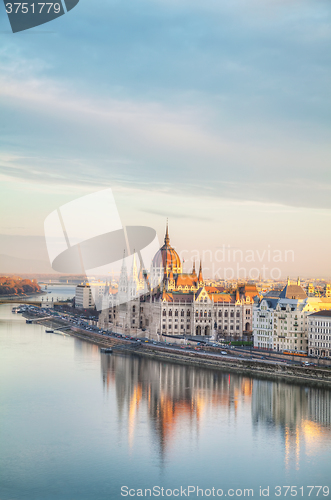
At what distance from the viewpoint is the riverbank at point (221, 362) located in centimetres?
3200

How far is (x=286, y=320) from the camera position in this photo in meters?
37.9

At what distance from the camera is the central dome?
57500mm

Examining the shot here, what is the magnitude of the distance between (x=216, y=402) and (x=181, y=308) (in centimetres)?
2158

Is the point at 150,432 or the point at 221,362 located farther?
the point at 221,362

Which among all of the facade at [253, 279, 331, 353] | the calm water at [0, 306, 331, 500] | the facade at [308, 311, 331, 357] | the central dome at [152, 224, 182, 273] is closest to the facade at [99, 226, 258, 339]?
the central dome at [152, 224, 182, 273]

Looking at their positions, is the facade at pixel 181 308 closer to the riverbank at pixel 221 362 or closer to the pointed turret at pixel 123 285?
the pointed turret at pixel 123 285

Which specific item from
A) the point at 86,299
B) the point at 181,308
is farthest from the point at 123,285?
the point at 86,299

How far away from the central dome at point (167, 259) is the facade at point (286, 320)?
17.3 m

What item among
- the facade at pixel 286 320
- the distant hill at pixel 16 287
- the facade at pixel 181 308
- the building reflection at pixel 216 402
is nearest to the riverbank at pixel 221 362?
the building reflection at pixel 216 402

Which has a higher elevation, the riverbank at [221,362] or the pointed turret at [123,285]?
the pointed turret at [123,285]

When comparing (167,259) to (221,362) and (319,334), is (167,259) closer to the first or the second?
(221,362)

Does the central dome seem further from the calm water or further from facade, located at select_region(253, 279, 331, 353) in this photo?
the calm water

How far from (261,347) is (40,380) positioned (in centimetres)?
1493

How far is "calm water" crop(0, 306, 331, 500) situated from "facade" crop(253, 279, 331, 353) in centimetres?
556
